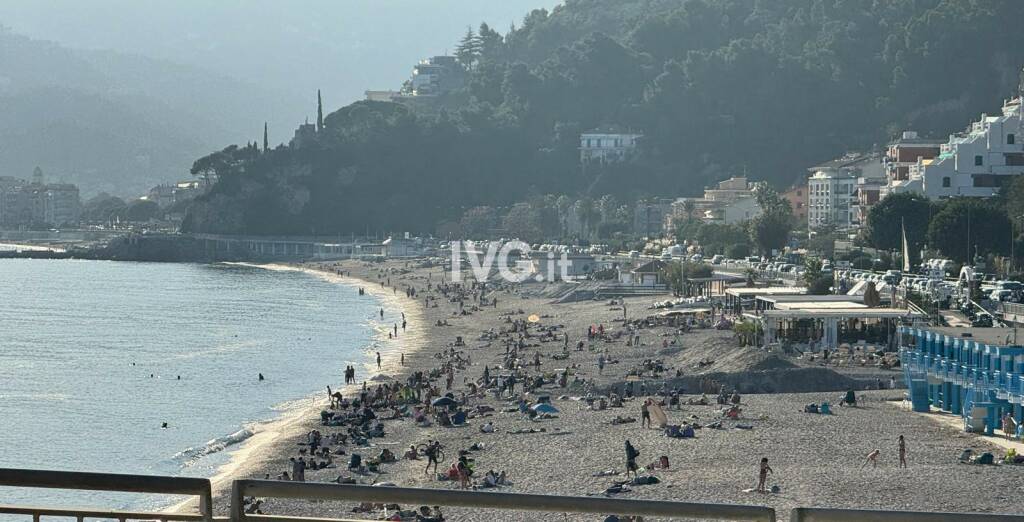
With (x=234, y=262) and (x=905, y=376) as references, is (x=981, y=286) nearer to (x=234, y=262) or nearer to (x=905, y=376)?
(x=905, y=376)

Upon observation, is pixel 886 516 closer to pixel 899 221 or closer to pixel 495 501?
pixel 495 501

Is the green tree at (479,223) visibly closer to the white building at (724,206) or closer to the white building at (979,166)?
the white building at (724,206)

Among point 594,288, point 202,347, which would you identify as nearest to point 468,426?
point 202,347

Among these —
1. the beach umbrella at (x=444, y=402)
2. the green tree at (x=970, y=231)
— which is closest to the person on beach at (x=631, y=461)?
the beach umbrella at (x=444, y=402)

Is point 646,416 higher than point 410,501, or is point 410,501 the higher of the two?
point 410,501

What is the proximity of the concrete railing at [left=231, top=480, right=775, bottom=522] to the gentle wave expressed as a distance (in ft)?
96.8

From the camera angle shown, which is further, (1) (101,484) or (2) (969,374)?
(2) (969,374)

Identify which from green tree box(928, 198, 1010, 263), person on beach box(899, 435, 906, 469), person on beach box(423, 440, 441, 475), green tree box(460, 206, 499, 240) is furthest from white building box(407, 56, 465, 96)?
person on beach box(899, 435, 906, 469)

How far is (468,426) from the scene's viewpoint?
34.9 metres

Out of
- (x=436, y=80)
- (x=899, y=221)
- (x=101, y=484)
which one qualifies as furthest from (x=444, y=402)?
(x=436, y=80)

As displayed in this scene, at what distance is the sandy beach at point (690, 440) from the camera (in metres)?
23.6

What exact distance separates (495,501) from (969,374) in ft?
91.0

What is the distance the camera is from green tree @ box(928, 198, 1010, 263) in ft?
211

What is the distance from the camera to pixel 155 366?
181 ft
